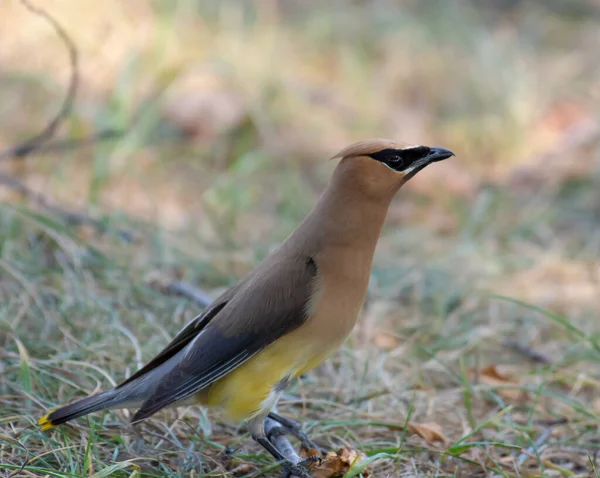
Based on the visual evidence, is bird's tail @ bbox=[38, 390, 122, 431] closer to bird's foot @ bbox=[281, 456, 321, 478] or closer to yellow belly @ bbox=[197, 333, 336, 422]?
yellow belly @ bbox=[197, 333, 336, 422]

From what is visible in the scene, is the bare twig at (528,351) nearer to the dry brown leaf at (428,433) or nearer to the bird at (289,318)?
the dry brown leaf at (428,433)

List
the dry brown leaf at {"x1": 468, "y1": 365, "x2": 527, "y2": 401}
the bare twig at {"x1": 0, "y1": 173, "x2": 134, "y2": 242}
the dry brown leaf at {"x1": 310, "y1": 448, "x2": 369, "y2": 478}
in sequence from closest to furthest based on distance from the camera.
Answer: the dry brown leaf at {"x1": 310, "y1": 448, "x2": 369, "y2": 478} → the dry brown leaf at {"x1": 468, "y1": 365, "x2": 527, "y2": 401} → the bare twig at {"x1": 0, "y1": 173, "x2": 134, "y2": 242}


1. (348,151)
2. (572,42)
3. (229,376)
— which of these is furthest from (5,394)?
(572,42)

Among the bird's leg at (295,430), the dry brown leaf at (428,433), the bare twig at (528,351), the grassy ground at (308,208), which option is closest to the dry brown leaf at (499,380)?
the grassy ground at (308,208)

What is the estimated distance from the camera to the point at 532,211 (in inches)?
253

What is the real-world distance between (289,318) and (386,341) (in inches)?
60.2

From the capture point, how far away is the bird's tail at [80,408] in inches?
119

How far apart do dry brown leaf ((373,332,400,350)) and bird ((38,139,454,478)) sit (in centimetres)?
135

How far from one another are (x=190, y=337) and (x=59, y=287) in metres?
1.28

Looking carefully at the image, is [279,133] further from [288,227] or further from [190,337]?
[190,337]

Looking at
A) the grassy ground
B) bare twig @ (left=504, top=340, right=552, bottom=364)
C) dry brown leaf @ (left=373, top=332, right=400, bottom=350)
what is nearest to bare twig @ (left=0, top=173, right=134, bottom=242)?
the grassy ground

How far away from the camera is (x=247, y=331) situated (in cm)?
305

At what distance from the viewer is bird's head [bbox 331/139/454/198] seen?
312cm

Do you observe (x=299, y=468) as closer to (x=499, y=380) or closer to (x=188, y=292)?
(x=499, y=380)
